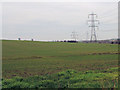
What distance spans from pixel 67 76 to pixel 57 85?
226 centimetres

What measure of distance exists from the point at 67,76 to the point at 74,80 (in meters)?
1.30

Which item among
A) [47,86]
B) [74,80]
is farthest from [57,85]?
[74,80]

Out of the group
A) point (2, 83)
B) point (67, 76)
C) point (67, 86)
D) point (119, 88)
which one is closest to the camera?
point (119, 88)

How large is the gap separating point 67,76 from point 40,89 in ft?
10.2

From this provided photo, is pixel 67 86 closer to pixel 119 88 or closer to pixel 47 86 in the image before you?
pixel 47 86

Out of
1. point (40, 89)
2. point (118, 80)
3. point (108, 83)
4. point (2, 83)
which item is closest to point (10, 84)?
point (2, 83)

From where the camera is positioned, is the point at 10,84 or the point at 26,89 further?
the point at 10,84

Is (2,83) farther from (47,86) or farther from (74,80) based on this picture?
(74,80)

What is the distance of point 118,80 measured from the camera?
9.85 m

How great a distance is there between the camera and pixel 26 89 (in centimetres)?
867

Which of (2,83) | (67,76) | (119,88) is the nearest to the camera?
(119,88)

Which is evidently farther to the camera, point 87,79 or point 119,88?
point 87,79

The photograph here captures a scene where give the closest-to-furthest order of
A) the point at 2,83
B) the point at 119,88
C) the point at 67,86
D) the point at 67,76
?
1. the point at 119,88
2. the point at 67,86
3. the point at 2,83
4. the point at 67,76

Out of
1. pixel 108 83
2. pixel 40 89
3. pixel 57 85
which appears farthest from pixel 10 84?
pixel 108 83
